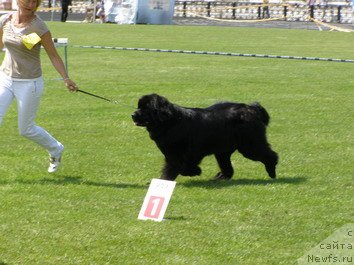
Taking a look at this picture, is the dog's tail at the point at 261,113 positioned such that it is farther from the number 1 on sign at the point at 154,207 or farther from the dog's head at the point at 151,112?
the number 1 on sign at the point at 154,207

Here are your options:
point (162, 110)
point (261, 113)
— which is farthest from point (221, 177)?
point (162, 110)

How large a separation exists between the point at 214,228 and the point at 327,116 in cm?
656

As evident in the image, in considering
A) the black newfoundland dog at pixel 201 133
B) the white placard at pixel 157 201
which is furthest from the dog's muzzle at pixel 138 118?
the white placard at pixel 157 201

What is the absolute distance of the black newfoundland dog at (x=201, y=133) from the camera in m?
8.25

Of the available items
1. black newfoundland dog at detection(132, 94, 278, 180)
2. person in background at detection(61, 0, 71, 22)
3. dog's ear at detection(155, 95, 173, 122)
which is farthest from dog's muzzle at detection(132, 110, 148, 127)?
person in background at detection(61, 0, 71, 22)

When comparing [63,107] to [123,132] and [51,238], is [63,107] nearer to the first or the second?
[123,132]

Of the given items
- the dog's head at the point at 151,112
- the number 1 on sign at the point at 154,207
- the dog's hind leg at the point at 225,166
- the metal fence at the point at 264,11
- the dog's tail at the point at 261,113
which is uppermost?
the dog's head at the point at 151,112

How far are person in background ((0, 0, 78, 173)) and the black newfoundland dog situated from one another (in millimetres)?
845

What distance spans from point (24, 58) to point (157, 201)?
214 cm

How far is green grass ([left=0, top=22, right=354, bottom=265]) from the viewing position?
636 centimetres

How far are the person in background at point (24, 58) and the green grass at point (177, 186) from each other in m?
0.81

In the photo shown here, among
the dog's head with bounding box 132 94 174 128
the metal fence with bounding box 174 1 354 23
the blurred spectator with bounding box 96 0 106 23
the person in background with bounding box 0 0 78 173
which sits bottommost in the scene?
the metal fence with bounding box 174 1 354 23

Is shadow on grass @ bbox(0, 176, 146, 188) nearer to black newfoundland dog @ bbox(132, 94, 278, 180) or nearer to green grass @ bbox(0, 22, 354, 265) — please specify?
green grass @ bbox(0, 22, 354, 265)

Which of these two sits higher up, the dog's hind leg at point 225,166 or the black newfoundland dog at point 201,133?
the black newfoundland dog at point 201,133
